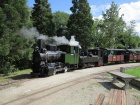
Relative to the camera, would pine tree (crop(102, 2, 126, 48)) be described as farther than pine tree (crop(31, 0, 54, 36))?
Yes

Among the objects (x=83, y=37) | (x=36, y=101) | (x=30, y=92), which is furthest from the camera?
(x=83, y=37)

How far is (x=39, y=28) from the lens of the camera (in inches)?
1372

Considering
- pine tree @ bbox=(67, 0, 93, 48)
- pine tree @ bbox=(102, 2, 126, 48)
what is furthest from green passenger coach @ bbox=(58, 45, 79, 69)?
pine tree @ bbox=(102, 2, 126, 48)

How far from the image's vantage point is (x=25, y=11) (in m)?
23.0

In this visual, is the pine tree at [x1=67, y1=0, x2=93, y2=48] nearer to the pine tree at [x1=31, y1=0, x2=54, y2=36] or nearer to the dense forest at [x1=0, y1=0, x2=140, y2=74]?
the dense forest at [x1=0, y1=0, x2=140, y2=74]

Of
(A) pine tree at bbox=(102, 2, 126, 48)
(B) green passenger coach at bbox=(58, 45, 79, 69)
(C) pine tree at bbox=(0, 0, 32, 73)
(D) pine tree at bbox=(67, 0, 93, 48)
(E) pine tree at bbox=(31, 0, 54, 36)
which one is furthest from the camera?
(A) pine tree at bbox=(102, 2, 126, 48)

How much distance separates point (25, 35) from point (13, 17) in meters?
2.55

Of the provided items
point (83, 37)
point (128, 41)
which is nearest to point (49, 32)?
point (83, 37)

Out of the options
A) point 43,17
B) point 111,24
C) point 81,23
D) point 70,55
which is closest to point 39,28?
point 43,17

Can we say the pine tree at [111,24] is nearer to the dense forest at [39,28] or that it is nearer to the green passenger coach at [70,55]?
the dense forest at [39,28]

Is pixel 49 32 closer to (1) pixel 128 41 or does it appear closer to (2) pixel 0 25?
(2) pixel 0 25

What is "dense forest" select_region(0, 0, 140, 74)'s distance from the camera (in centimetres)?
2166

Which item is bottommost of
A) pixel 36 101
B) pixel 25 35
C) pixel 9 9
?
pixel 36 101

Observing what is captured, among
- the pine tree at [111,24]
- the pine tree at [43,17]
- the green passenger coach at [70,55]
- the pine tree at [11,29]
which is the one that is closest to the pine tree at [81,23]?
the pine tree at [43,17]
